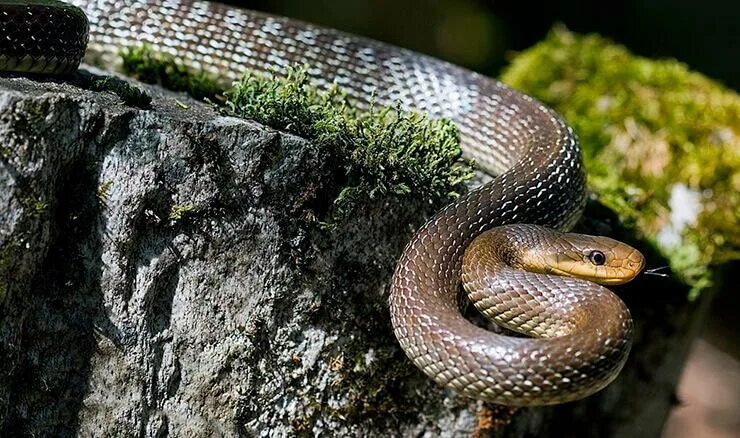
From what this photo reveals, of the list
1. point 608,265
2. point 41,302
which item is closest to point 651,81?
point 608,265

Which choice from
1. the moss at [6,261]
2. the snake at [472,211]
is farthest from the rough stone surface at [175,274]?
the snake at [472,211]

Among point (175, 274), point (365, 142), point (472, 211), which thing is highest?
point (365, 142)

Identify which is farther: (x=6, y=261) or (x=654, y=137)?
(x=654, y=137)

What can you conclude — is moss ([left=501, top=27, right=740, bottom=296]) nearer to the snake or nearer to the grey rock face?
the snake

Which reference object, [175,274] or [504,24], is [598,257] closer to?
[175,274]

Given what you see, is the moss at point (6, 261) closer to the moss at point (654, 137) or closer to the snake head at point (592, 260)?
the snake head at point (592, 260)

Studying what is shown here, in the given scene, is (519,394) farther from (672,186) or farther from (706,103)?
(706,103)

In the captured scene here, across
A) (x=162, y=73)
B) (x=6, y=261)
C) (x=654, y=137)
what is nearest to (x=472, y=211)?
(x=6, y=261)
